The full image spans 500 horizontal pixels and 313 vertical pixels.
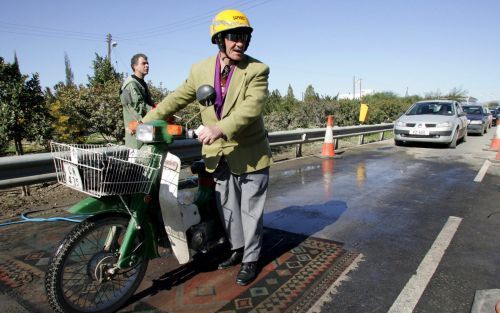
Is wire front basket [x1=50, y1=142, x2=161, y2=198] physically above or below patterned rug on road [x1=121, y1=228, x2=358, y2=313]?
above

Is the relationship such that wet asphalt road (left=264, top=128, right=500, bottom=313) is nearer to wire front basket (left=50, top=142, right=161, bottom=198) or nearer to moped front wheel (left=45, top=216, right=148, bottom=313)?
moped front wheel (left=45, top=216, right=148, bottom=313)

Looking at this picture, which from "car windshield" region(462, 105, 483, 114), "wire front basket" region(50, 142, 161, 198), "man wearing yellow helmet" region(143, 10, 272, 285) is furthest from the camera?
"car windshield" region(462, 105, 483, 114)

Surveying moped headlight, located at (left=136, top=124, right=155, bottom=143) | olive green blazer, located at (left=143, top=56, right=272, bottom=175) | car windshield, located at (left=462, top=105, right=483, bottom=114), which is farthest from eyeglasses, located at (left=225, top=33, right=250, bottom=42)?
car windshield, located at (left=462, top=105, right=483, bottom=114)

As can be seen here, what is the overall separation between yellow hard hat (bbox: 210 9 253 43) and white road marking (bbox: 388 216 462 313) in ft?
7.55

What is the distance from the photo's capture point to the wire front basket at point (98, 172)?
6.98 feet

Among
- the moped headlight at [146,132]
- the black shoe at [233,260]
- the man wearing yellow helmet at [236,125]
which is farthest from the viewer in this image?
the black shoe at [233,260]

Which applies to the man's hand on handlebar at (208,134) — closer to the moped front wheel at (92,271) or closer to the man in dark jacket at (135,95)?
the moped front wheel at (92,271)

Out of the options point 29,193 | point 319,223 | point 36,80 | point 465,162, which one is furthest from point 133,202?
point 36,80

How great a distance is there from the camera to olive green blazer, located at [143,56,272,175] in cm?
266

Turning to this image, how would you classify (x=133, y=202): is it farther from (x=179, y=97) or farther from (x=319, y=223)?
(x=319, y=223)

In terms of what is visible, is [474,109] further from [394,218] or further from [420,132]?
[394,218]

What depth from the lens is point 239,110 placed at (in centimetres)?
257

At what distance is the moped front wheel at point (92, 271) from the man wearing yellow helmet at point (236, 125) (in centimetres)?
81

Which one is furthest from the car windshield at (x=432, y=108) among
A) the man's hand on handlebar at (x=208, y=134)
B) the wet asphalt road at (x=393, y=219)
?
the man's hand on handlebar at (x=208, y=134)
